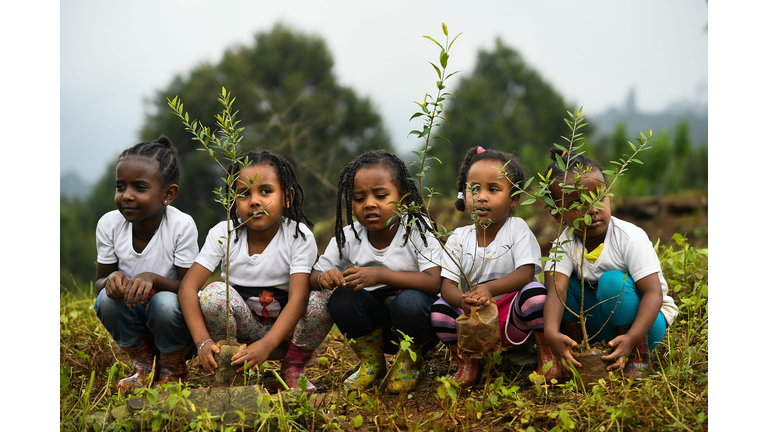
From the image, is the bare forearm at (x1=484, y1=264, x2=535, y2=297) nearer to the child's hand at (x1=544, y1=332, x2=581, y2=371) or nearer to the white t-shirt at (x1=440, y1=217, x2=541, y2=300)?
the white t-shirt at (x1=440, y1=217, x2=541, y2=300)

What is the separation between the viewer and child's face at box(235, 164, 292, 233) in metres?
2.60

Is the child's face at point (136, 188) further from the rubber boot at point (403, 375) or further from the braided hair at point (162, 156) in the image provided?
the rubber boot at point (403, 375)

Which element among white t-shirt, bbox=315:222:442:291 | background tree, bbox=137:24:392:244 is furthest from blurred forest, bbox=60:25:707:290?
white t-shirt, bbox=315:222:442:291

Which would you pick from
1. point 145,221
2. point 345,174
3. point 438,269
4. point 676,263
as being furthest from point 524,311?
point 145,221

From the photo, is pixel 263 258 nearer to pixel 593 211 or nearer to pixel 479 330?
pixel 479 330

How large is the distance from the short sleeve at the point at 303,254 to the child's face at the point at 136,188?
0.72 metres

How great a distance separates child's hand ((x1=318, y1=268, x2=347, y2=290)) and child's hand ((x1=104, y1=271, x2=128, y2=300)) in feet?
3.03

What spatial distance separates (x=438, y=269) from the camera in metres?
2.64

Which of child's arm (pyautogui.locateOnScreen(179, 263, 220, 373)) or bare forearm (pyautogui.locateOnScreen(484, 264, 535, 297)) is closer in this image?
child's arm (pyautogui.locateOnScreen(179, 263, 220, 373))

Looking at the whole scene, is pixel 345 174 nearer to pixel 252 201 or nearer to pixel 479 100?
pixel 252 201

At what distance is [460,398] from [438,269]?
61 centimetres

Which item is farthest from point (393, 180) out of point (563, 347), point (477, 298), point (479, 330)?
point (563, 347)

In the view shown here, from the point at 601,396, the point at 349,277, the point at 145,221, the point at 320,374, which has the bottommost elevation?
the point at 320,374

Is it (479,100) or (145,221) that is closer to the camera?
(145,221)
